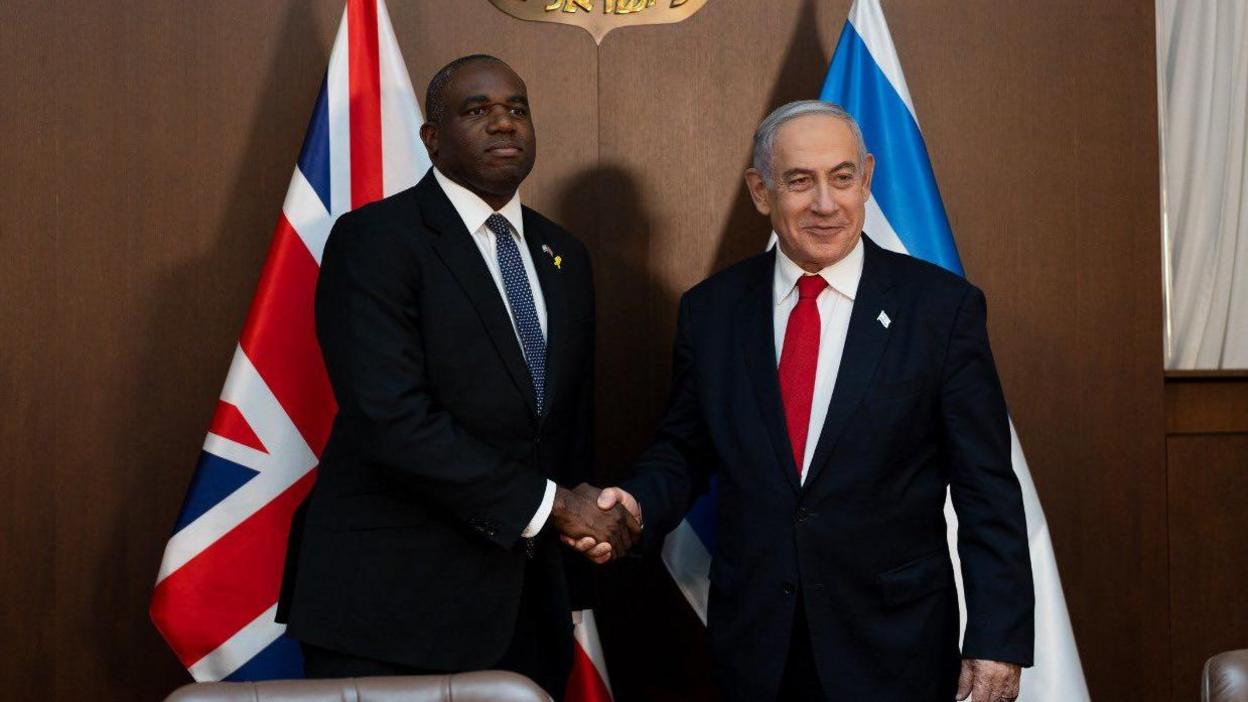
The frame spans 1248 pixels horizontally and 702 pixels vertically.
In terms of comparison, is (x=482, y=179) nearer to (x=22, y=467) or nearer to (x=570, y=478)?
(x=570, y=478)

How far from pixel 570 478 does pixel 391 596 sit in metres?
0.45

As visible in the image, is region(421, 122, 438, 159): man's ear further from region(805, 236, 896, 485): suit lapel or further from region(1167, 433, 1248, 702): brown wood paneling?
region(1167, 433, 1248, 702): brown wood paneling

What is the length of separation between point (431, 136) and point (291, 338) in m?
0.59

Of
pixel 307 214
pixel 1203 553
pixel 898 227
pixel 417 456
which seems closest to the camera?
pixel 417 456

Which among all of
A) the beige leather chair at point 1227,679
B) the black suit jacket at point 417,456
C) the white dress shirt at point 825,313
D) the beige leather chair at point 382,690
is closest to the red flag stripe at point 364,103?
the black suit jacket at point 417,456

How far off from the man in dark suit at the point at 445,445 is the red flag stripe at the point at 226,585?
36 centimetres

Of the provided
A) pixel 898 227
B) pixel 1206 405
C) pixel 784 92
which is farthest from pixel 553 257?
pixel 1206 405

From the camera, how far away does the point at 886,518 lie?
2193mm

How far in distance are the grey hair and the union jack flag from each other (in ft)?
2.92

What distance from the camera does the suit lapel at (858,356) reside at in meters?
2.19

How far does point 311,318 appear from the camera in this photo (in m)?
2.79

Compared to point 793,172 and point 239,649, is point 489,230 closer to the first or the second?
point 793,172

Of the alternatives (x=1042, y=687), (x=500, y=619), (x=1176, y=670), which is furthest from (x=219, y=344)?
(x=1176, y=670)

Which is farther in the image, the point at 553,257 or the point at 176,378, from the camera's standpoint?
the point at 176,378
